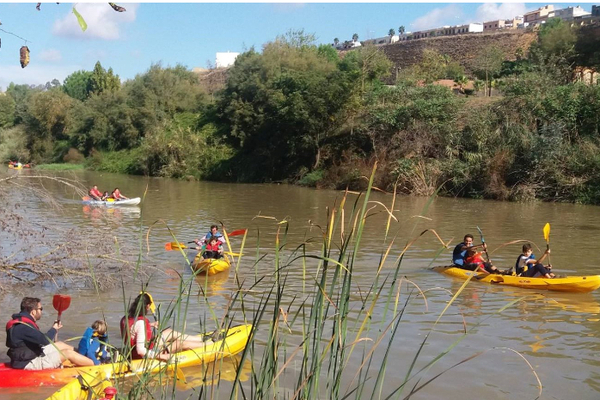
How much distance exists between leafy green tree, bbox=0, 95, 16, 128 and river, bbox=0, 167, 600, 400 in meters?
45.4

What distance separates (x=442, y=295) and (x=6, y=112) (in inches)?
2448

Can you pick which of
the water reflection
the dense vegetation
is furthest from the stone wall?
the water reflection

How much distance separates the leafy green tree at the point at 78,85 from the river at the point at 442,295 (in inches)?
2660

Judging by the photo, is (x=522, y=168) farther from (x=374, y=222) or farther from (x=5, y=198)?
(x=5, y=198)

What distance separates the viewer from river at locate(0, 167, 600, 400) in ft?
22.5

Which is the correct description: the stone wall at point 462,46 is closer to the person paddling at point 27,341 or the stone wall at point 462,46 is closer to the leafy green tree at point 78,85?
the leafy green tree at point 78,85

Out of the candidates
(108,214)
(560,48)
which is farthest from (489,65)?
(108,214)

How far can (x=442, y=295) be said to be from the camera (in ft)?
34.4

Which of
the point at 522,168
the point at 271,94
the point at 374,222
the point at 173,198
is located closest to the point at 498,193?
the point at 522,168

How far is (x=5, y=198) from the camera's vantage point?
8953 millimetres

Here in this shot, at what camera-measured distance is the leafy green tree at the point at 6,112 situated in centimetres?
6287

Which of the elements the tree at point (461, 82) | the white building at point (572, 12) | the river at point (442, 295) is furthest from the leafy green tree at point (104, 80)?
the white building at point (572, 12)

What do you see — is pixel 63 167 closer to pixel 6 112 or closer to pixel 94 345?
pixel 6 112

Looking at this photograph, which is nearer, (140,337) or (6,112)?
(140,337)
